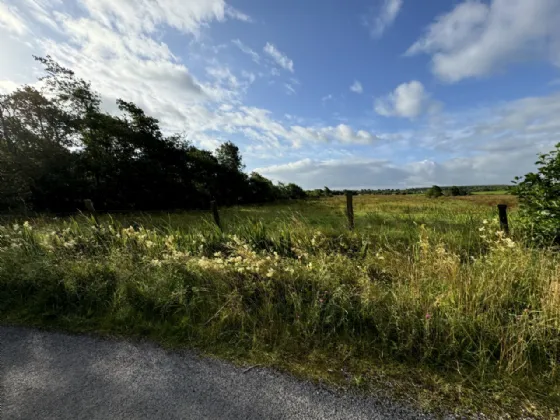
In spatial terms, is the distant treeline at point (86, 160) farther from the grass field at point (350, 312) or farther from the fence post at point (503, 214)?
the fence post at point (503, 214)

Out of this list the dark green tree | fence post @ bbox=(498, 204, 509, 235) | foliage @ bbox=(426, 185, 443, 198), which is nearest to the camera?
fence post @ bbox=(498, 204, 509, 235)

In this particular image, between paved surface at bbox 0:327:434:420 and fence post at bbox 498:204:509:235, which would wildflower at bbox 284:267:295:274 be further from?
fence post at bbox 498:204:509:235

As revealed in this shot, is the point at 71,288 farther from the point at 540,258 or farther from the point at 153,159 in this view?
the point at 153,159

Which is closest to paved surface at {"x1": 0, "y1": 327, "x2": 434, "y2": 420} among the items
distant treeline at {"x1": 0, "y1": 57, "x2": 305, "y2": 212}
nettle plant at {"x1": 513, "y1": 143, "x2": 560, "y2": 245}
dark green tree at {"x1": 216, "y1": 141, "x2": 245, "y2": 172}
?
nettle plant at {"x1": 513, "y1": 143, "x2": 560, "y2": 245}

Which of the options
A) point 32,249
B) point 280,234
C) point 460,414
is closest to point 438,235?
point 280,234

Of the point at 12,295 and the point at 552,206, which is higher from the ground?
the point at 552,206

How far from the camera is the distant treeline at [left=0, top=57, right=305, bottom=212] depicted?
56.2 feet

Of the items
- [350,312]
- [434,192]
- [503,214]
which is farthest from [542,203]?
[434,192]

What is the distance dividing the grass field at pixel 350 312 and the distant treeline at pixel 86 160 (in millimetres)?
15401

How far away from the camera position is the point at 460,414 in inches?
65.7

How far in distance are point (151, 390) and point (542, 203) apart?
611 centimetres

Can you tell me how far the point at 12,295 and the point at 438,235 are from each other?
23.6ft

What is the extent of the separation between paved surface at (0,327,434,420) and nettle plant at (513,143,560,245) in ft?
13.8

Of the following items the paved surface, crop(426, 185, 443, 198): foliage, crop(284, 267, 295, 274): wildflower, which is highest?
crop(426, 185, 443, 198): foliage
